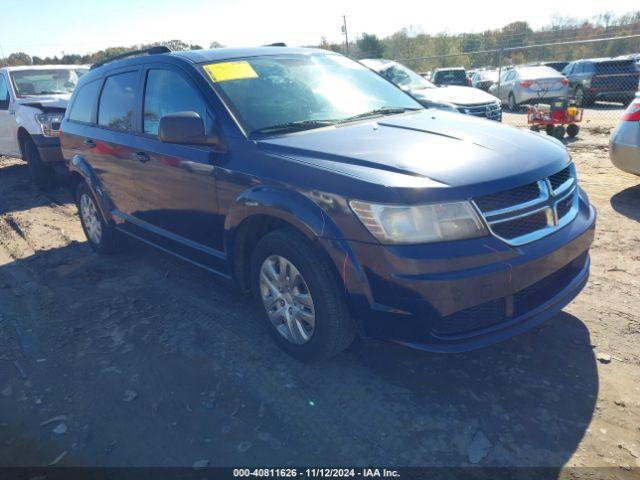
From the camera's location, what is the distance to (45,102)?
842cm

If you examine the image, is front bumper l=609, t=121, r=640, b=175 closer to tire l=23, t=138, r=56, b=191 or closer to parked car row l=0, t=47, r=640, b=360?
parked car row l=0, t=47, r=640, b=360

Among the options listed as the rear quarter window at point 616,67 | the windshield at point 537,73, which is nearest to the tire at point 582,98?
the rear quarter window at point 616,67

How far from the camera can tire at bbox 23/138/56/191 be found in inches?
336

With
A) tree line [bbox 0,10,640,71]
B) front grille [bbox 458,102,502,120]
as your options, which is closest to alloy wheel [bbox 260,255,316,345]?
front grille [bbox 458,102,502,120]

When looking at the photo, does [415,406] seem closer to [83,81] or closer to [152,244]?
[152,244]

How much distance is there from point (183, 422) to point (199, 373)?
1.46 feet

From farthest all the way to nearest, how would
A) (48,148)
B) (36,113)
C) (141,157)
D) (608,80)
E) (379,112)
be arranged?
(608,80), (36,113), (48,148), (141,157), (379,112)

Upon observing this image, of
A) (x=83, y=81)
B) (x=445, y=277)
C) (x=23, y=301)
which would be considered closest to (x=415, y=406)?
(x=445, y=277)

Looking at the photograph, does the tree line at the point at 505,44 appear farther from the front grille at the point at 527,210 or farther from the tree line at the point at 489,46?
the front grille at the point at 527,210

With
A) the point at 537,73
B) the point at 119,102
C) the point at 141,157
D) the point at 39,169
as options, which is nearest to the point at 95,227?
the point at 119,102

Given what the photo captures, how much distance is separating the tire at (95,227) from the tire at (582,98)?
51.7ft

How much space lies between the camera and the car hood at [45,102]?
832 centimetres

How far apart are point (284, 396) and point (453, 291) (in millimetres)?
1164

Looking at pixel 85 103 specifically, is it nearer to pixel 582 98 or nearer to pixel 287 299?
pixel 287 299
